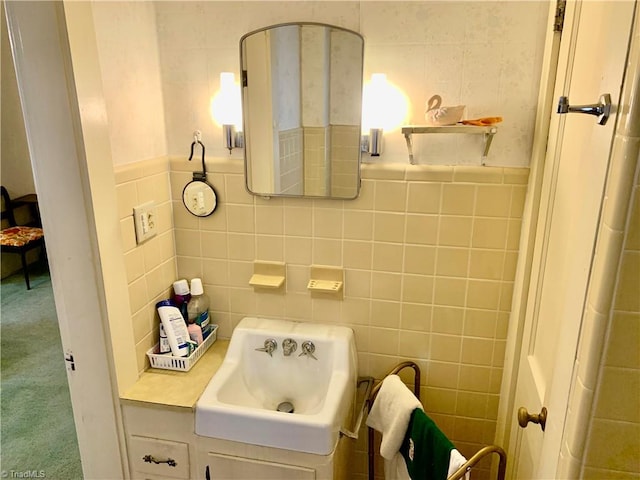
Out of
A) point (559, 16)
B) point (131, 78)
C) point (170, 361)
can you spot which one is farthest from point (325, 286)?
point (559, 16)

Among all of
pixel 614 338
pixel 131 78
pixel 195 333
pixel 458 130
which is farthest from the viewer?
pixel 195 333

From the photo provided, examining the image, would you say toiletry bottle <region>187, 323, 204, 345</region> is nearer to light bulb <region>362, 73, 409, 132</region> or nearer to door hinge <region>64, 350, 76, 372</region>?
door hinge <region>64, 350, 76, 372</region>

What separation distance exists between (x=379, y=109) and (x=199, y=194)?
2.19ft

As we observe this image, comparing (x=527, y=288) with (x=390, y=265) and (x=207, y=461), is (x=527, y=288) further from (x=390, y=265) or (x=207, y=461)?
(x=207, y=461)

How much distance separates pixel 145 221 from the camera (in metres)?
1.50

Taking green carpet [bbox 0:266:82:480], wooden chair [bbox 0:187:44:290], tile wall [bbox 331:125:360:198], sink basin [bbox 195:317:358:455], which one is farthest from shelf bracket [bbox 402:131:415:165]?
wooden chair [bbox 0:187:44:290]

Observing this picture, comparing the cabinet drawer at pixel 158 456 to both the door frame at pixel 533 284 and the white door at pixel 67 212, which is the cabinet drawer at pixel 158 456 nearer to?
the white door at pixel 67 212

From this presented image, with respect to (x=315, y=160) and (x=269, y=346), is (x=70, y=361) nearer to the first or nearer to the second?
(x=269, y=346)

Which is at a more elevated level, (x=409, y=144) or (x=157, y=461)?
(x=409, y=144)

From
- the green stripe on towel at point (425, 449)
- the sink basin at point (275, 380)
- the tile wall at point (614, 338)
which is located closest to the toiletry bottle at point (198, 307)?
the sink basin at point (275, 380)

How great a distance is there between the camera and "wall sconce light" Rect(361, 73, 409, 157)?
4.62ft

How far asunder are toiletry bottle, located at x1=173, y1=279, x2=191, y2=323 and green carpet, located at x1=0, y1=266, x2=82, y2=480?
0.96 meters

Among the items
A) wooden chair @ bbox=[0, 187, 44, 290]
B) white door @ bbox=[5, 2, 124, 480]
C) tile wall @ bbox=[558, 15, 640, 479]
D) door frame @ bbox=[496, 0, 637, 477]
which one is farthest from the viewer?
wooden chair @ bbox=[0, 187, 44, 290]

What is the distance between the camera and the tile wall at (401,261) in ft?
4.84
